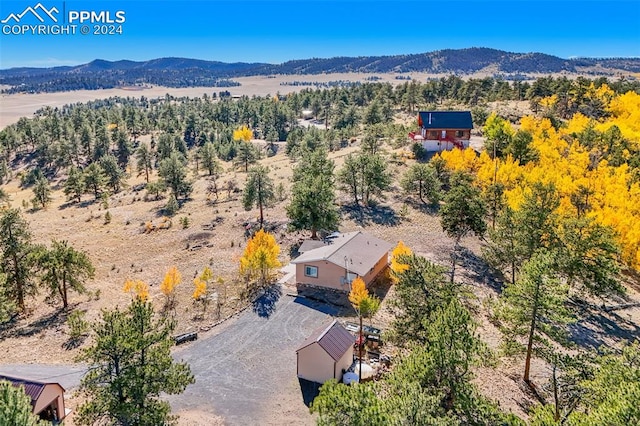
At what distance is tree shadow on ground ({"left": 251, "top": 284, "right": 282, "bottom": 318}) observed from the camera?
35531 mm

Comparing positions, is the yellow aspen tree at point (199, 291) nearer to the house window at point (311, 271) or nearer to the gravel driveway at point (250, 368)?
the gravel driveway at point (250, 368)

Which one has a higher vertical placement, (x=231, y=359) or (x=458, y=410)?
(x=458, y=410)

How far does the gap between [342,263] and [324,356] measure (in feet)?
39.6

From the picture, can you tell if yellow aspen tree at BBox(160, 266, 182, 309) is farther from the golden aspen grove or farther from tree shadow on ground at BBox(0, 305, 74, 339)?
the golden aspen grove

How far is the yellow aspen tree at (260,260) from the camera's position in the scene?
3838cm

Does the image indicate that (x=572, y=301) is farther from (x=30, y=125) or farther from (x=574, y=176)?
(x=30, y=125)

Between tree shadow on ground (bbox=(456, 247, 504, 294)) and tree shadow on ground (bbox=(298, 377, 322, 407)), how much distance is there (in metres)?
20.2

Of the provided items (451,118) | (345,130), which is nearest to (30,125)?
(345,130)

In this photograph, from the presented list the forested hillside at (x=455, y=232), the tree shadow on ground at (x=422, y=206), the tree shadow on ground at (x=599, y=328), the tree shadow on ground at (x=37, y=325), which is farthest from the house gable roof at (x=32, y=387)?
the tree shadow on ground at (x=422, y=206)

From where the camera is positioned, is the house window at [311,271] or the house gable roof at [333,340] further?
the house window at [311,271]

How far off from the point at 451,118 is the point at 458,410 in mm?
65162

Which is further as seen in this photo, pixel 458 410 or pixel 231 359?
pixel 231 359

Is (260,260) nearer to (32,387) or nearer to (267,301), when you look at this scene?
(267,301)

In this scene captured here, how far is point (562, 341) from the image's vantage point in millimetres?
25391
